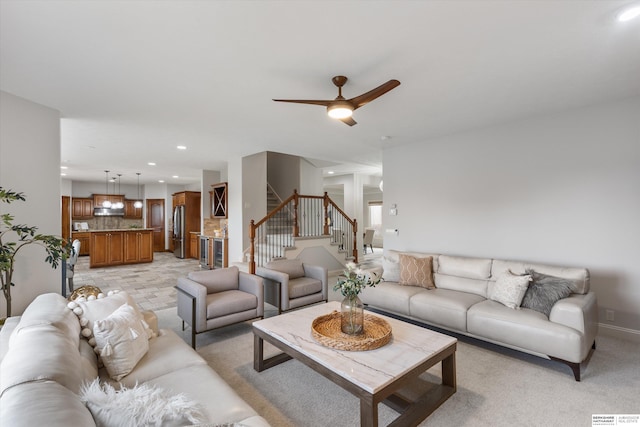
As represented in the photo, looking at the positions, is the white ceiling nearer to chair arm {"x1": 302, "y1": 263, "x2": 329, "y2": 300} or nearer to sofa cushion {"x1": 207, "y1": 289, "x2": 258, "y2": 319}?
chair arm {"x1": 302, "y1": 263, "x2": 329, "y2": 300}

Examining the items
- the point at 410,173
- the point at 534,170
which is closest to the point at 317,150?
the point at 410,173

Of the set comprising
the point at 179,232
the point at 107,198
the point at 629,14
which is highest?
the point at 629,14

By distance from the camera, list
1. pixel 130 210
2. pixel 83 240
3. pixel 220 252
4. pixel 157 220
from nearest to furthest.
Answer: pixel 220 252
pixel 83 240
pixel 157 220
pixel 130 210

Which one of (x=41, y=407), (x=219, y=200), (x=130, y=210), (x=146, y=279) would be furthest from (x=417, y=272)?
(x=130, y=210)

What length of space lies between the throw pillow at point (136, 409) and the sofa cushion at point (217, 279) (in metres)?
2.47

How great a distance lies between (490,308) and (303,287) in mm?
2233

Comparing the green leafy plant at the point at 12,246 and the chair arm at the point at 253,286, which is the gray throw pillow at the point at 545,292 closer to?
the chair arm at the point at 253,286

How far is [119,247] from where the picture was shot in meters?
8.46

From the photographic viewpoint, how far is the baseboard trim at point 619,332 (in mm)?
3372

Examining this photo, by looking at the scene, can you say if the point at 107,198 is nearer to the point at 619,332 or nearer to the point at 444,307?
the point at 444,307

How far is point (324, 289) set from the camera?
4.42m

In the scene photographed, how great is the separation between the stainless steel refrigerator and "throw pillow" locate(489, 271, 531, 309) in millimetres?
9134

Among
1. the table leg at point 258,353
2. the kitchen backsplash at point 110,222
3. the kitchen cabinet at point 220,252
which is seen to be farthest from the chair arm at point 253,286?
the kitchen backsplash at point 110,222

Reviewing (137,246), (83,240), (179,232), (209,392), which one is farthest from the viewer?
(83,240)
